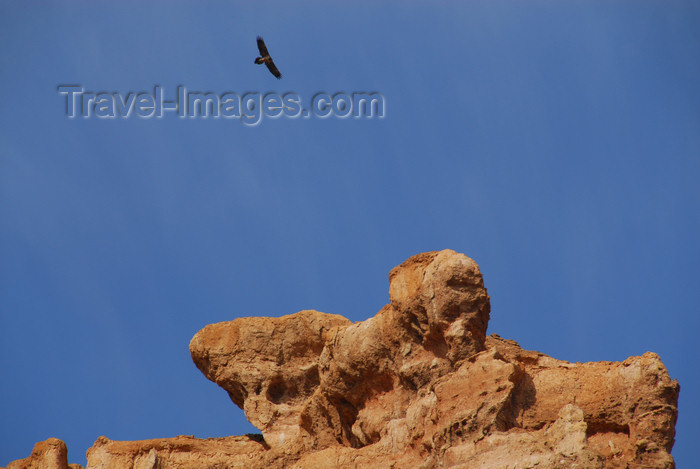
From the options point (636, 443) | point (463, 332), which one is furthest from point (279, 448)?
point (636, 443)

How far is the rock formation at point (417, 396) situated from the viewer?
21703mm

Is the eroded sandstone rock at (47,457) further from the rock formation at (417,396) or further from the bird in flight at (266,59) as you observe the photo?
the bird in flight at (266,59)

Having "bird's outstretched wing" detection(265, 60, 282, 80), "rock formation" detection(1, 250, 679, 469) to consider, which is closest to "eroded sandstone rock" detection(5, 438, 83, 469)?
"rock formation" detection(1, 250, 679, 469)

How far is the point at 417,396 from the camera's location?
80.6 feet

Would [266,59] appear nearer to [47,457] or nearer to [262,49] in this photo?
[262,49]

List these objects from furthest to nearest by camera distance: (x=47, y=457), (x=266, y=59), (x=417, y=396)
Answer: (x=266, y=59)
(x=47, y=457)
(x=417, y=396)

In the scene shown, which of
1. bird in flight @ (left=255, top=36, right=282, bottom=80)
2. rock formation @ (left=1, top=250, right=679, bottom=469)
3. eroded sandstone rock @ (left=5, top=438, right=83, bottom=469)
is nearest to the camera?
rock formation @ (left=1, top=250, right=679, bottom=469)

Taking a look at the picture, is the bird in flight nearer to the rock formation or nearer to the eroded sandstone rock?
the rock formation

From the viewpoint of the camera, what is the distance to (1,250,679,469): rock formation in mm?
21703

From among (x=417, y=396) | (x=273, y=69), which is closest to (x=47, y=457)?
(x=417, y=396)

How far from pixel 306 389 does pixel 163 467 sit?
4719mm

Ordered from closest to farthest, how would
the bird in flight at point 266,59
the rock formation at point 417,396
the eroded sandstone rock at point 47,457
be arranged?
the rock formation at point 417,396 < the eroded sandstone rock at point 47,457 < the bird in flight at point 266,59

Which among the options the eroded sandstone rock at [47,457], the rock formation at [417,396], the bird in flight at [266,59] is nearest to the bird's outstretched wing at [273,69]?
the bird in flight at [266,59]

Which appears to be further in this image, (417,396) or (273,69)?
(273,69)
